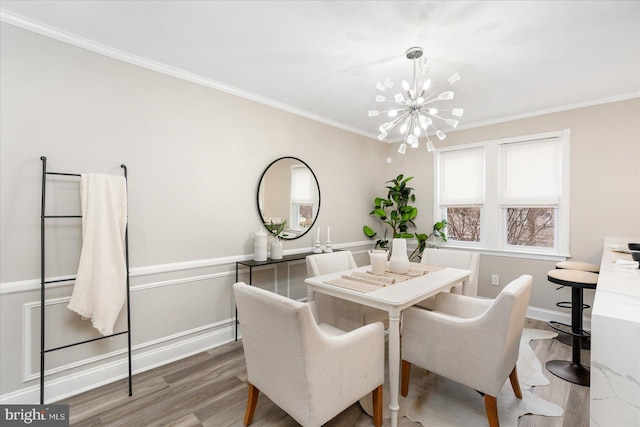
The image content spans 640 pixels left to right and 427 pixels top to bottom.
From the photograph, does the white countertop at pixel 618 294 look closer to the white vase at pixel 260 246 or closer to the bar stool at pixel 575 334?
the bar stool at pixel 575 334

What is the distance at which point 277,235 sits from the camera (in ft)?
10.8

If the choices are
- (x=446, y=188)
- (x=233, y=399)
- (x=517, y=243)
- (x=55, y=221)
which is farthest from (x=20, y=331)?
(x=517, y=243)

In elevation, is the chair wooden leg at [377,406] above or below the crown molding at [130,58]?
below

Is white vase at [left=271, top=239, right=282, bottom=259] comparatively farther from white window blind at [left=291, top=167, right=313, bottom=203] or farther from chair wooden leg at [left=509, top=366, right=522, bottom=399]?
chair wooden leg at [left=509, top=366, right=522, bottom=399]

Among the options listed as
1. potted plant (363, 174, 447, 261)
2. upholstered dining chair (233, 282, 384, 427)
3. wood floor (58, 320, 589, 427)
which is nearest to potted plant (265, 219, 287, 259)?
wood floor (58, 320, 589, 427)

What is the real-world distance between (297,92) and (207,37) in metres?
1.12

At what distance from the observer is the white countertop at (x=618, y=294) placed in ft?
2.95

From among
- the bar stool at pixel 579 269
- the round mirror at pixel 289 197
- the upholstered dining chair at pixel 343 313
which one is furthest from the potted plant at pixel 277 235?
the bar stool at pixel 579 269

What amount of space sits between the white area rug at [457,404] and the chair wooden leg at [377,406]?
0.16 m

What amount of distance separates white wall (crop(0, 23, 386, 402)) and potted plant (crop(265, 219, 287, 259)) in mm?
214

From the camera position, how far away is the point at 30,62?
6.42 feet

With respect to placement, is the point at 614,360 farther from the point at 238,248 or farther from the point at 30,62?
the point at 30,62
